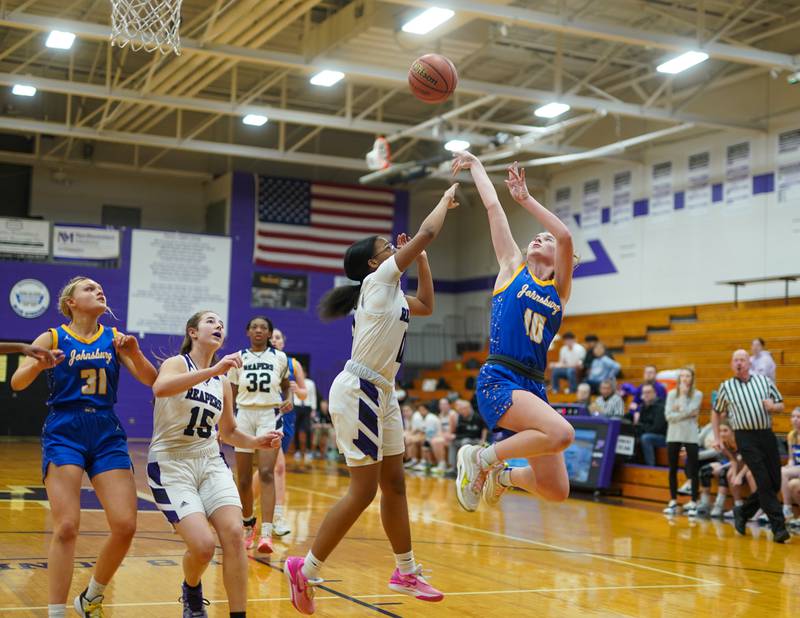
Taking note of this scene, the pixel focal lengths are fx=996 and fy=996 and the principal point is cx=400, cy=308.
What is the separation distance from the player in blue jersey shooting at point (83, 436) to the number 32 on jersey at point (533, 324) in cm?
199

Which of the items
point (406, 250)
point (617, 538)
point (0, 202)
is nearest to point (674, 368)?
point (617, 538)

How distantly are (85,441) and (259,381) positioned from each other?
3.44 m

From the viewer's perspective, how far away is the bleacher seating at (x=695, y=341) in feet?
48.1

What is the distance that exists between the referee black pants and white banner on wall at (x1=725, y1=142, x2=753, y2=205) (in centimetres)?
1021

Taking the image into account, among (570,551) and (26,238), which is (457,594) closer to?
(570,551)

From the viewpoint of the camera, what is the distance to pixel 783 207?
1866 centimetres

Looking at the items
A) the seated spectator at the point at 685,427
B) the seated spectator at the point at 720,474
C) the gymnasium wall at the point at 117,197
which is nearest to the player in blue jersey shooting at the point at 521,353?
the seated spectator at the point at 720,474

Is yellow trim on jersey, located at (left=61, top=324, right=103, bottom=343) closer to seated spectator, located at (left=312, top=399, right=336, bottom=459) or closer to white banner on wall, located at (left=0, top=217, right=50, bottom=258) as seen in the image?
seated spectator, located at (left=312, top=399, right=336, bottom=459)

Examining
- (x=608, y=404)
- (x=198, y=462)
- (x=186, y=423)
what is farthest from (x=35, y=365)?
→ (x=608, y=404)

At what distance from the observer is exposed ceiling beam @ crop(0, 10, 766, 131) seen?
559 inches

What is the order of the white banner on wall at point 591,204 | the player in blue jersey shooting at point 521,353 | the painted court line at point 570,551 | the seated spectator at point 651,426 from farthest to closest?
the white banner on wall at point 591,204 → the seated spectator at point 651,426 → the painted court line at point 570,551 → the player in blue jersey shooting at point 521,353

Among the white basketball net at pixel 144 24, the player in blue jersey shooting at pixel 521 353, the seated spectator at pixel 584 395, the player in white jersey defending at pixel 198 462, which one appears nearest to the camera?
the player in white jersey defending at pixel 198 462

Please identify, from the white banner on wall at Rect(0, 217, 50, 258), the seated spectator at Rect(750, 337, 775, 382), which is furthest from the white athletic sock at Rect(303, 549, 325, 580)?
the white banner on wall at Rect(0, 217, 50, 258)

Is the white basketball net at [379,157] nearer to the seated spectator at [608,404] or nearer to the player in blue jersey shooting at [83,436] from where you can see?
the seated spectator at [608,404]
